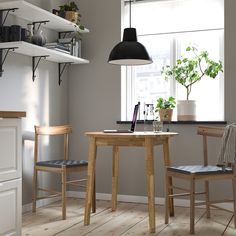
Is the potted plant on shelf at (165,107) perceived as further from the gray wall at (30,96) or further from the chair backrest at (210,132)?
the gray wall at (30,96)

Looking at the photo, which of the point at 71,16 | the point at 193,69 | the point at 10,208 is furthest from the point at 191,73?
the point at 10,208

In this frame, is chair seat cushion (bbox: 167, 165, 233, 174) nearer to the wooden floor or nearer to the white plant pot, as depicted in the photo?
the wooden floor

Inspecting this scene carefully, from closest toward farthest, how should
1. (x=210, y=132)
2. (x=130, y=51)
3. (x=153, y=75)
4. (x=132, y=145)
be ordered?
(x=132, y=145)
(x=130, y=51)
(x=210, y=132)
(x=153, y=75)

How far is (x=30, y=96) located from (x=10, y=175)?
1.53 metres

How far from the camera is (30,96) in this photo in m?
4.21

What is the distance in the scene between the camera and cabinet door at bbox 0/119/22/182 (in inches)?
108

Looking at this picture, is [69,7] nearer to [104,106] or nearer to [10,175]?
[104,106]

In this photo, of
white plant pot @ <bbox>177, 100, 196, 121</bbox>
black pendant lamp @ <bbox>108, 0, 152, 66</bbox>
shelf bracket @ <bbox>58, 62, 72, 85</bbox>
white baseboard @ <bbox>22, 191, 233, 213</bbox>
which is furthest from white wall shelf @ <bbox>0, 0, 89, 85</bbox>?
white baseboard @ <bbox>22, 191, 233, 213</bbox>

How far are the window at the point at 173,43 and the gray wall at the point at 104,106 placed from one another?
16 cm

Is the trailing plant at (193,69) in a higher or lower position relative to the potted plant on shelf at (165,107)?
higher

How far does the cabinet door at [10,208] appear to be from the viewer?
2.73 metres

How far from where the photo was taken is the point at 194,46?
4551mm

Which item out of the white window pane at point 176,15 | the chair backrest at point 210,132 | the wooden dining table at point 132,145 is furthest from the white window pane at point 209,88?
the wooden dining table at point 132,145

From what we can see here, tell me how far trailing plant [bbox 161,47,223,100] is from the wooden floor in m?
1.27
